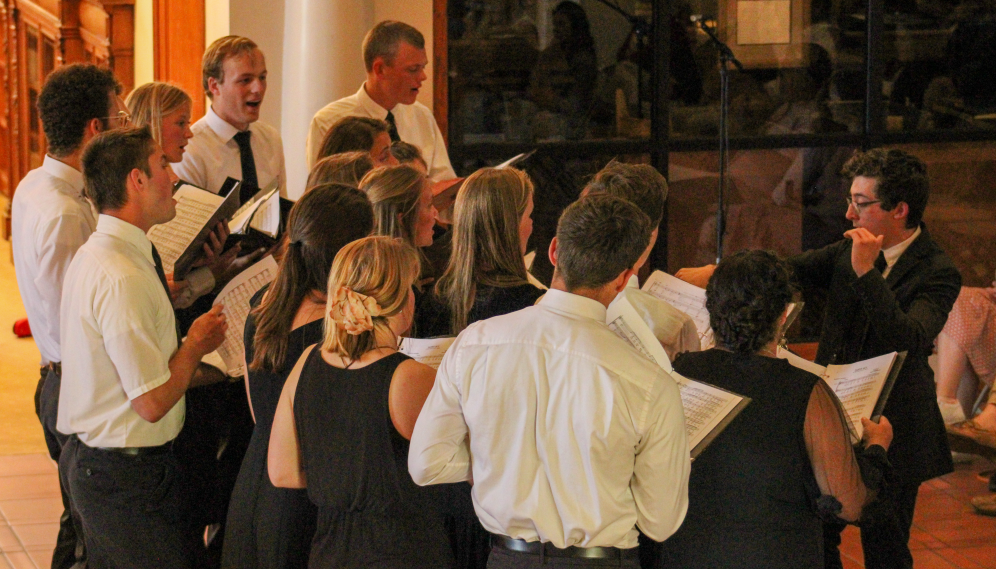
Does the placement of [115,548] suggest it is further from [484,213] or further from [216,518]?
[484,213]

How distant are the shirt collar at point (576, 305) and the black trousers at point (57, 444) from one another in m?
1.53

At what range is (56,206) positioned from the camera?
10.3ft

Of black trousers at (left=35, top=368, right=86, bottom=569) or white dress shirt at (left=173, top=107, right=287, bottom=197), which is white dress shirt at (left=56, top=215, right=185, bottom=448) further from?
white dress shirt at (left=173, top=107, right=287, bottom=197)

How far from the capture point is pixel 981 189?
6902 mm

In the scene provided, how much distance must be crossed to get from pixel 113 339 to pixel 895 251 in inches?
82.6

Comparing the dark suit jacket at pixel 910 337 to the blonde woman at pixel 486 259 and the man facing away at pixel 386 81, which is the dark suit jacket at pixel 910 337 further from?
the man facing away at pixel 386 81

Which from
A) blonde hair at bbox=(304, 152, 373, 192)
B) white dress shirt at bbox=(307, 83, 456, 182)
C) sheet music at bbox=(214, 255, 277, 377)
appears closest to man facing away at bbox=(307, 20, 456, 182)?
white dress shirt at bbox=(307, 83, 456, 182)

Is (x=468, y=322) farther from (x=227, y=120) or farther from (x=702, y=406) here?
(x=227, y=120)

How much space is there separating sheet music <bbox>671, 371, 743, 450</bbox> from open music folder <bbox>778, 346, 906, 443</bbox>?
0.32m

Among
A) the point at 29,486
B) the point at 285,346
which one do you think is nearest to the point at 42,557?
the point at 29,486

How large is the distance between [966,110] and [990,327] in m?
2.35

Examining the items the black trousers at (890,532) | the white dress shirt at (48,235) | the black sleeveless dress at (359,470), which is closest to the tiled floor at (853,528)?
the black trousers at (890,532)

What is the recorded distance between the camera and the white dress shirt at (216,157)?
13.0 feet

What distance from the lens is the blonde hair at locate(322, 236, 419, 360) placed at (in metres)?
2.24
